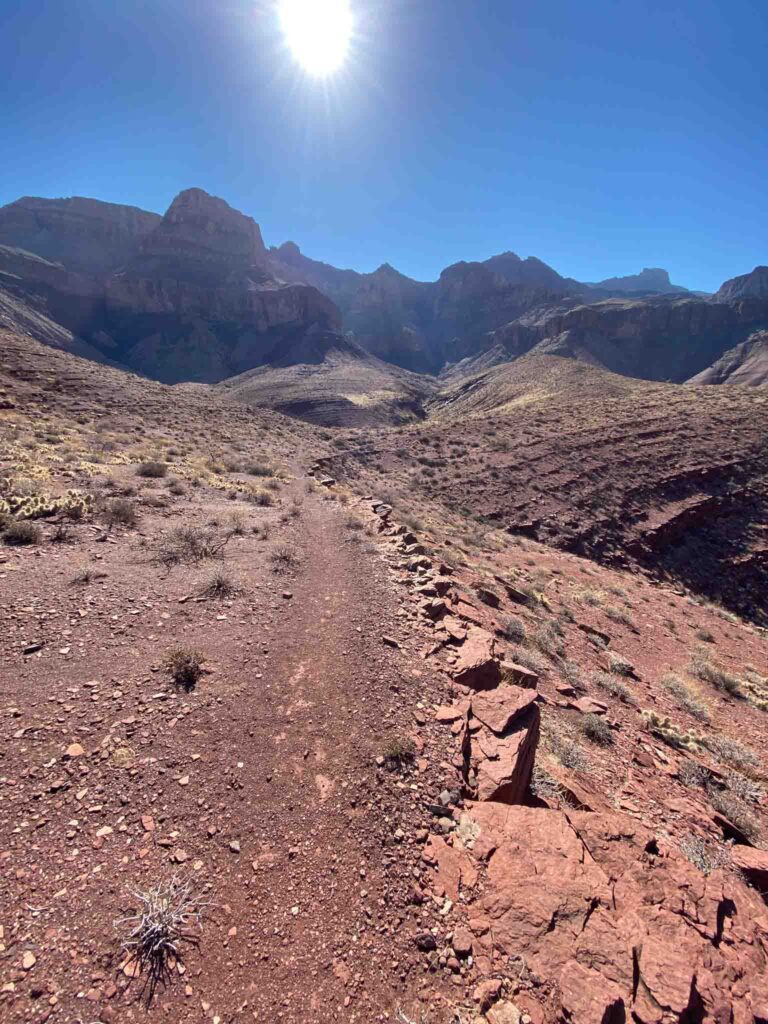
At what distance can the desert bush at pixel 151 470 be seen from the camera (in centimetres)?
1619

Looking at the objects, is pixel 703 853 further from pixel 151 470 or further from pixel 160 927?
pixel 151 470

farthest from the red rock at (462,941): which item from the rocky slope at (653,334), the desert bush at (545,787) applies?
the rocky slope at (653,334)

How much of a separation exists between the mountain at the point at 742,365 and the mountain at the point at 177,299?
3394 inches

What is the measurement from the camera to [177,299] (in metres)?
116

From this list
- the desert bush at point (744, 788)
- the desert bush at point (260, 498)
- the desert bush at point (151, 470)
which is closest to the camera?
the desert bush at point (744, 788)

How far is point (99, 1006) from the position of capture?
2629 mm

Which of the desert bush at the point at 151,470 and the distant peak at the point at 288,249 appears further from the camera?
the distant peak at the point at 288,249

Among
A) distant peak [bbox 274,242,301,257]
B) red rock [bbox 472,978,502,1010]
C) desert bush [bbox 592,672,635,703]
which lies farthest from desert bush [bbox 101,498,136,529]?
distant peak [bbox 274,242,301,257]

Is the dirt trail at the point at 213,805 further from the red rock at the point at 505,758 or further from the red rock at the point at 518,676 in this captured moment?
the red rock at the point at 518,676

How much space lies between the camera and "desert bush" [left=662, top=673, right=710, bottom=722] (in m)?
9.76

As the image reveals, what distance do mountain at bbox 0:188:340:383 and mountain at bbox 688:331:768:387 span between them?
8620 centimetres

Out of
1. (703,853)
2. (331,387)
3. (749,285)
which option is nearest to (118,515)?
(703,853)

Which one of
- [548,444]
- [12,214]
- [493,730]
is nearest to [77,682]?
[493,730]

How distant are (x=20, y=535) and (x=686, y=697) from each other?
14.8 metres
